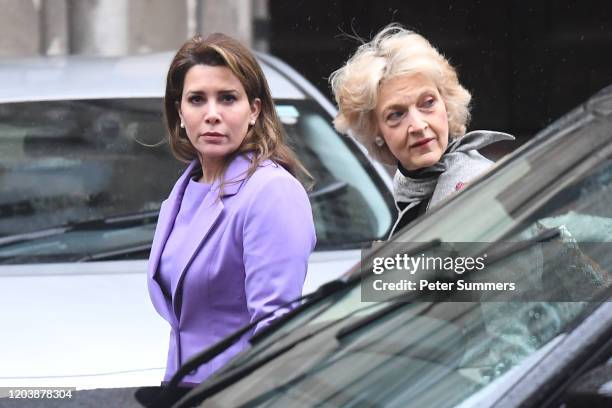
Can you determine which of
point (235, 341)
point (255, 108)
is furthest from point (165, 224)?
point (235, 341)

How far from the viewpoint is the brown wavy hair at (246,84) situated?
8.81ft

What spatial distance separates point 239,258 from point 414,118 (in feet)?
1.44

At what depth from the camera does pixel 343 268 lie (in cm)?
397

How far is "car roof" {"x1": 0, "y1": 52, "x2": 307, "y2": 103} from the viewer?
15.3 feet

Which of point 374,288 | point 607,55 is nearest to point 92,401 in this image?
point 374,288

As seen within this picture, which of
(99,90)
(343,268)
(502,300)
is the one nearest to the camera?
(502,300)

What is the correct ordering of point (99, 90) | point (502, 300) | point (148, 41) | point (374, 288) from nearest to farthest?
point (502, 300) < point (374, 288) < point (99, 90) < point (148, 41)

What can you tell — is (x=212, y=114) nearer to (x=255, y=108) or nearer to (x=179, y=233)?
(x=255, y=108)

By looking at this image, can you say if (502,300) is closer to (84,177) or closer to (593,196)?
(593,196)

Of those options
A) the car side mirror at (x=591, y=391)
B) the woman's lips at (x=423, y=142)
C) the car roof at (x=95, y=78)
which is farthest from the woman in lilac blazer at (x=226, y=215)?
the car roof at (x=95, y=78)

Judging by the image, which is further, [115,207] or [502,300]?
[115,207]

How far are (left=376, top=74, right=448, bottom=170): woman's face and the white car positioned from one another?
89cm

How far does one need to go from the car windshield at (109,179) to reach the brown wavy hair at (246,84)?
1.35 metres

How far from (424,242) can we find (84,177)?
240 cm
